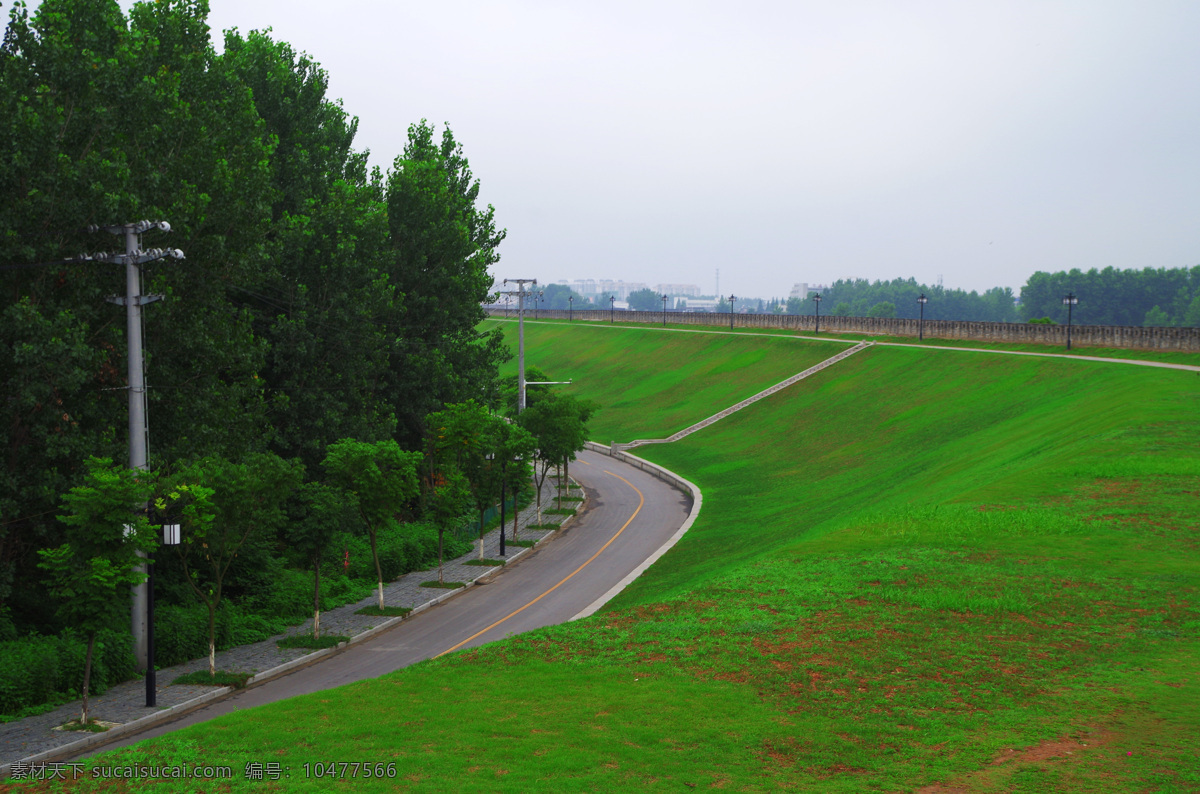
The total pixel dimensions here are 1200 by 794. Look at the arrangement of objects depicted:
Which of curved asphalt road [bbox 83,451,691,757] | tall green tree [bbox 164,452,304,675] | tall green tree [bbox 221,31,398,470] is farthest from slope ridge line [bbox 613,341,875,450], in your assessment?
tall green tree [bbox 164,452,304,675]

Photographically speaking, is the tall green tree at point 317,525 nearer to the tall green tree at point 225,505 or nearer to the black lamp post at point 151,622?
the tall green tree at point 225,505

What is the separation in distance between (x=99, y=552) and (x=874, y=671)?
56.1 ft

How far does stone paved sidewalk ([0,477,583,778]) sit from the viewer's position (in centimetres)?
1889

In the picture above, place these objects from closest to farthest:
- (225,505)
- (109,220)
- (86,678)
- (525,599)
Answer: (86,678) → (225,505) → (109,220) → (525,599)

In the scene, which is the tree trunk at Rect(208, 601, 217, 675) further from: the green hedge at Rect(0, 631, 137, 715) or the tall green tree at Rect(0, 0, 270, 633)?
the tall green tree at Rect(0, 0, 270, 633)

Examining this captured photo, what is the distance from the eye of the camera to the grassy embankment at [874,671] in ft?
43.3

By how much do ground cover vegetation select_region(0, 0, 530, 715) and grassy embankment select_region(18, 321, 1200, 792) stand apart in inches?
341

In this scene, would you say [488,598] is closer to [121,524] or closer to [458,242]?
[121,524]

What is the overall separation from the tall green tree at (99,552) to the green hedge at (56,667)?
4.19 feet

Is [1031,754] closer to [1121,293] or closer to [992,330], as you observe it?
[992,330]

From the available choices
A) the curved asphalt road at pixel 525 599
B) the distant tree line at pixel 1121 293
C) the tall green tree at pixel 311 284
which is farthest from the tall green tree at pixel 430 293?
the distant tree line at pixel 1121 293

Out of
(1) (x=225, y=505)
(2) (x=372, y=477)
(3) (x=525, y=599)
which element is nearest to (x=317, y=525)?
(2) (x=372, y=477)

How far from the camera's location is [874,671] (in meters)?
17.1

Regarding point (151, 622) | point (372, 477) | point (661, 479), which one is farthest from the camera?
point (661, 479)
